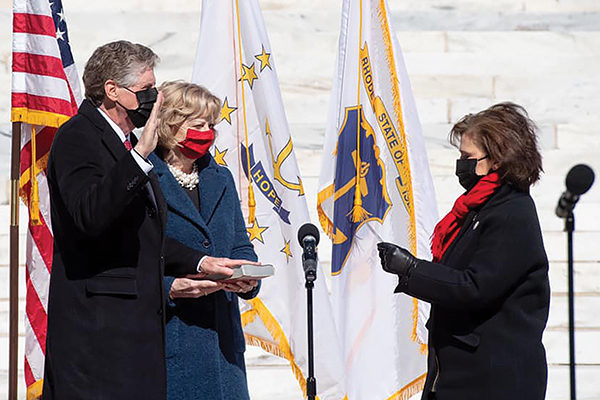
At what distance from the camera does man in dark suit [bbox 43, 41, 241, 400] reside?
329 centimetres

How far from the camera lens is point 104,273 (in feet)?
10.8

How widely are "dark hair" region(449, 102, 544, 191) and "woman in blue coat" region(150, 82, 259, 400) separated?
38.7 inches

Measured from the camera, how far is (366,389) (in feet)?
18.7

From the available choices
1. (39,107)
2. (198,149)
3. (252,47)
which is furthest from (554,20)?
→ (198,149)

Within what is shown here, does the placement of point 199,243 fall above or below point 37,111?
below

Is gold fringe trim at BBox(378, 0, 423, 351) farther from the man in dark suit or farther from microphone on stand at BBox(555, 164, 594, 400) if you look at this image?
the man in dark suit

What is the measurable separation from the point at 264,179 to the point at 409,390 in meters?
1.43

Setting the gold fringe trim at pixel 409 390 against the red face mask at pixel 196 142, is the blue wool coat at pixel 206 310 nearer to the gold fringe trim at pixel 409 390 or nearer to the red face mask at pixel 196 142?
the red face mask at pixel 196 142

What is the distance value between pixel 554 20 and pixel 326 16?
1926mm

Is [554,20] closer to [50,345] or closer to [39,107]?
[39,107]

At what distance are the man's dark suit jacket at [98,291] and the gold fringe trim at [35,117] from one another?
1.92 m

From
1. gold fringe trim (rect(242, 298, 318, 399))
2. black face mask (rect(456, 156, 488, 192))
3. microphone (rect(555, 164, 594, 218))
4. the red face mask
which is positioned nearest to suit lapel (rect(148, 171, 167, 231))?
the red face mask

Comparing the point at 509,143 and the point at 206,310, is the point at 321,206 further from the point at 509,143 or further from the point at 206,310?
the point at 509,143

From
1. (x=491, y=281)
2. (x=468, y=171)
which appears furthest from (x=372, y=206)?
(x=491, y=281)
